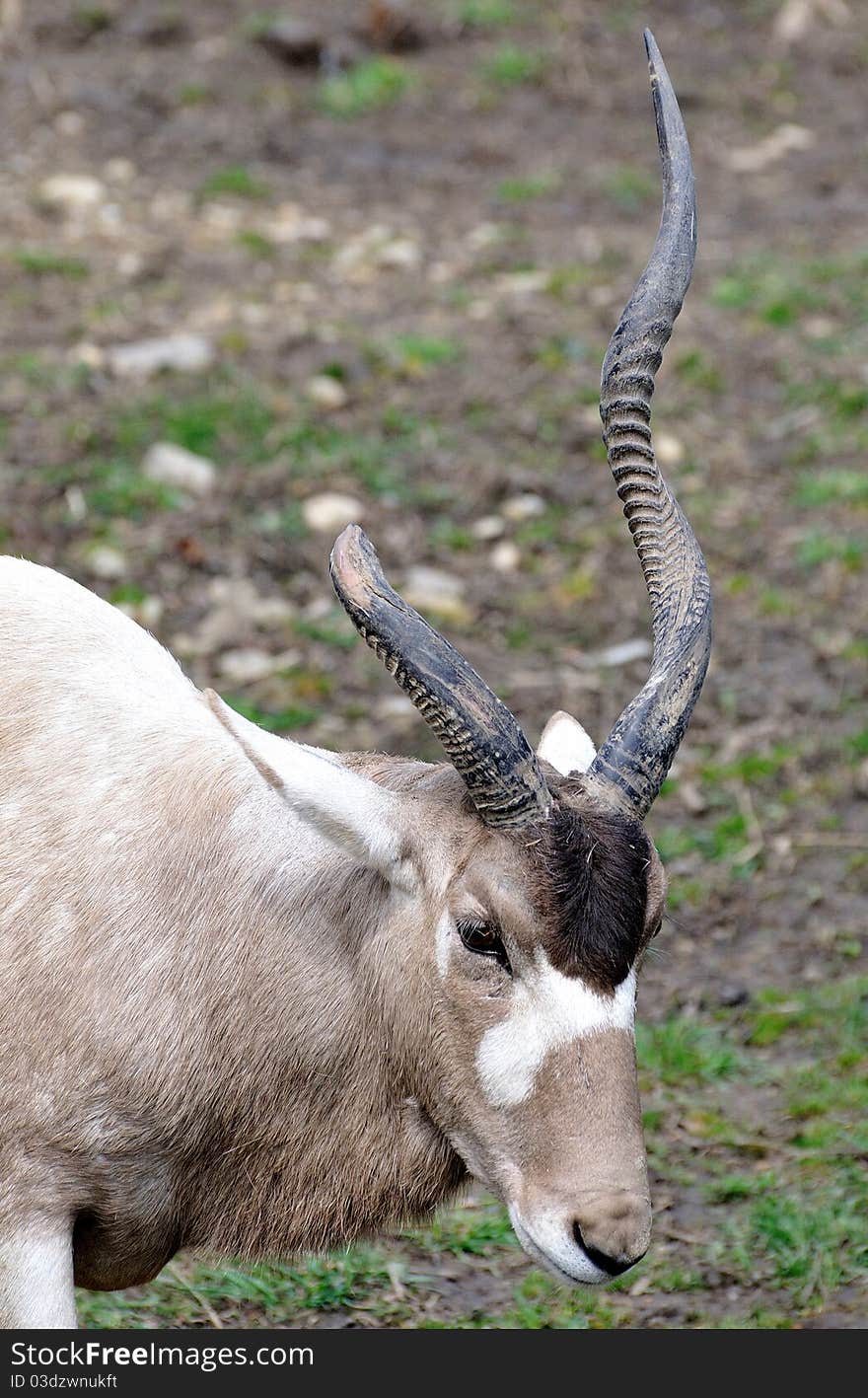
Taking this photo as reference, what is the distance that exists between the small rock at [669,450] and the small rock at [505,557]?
135 centimetres

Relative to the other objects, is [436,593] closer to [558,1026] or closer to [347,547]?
[347,547]

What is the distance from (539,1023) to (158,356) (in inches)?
325

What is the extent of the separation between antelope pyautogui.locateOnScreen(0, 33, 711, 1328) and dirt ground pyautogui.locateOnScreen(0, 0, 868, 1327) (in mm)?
1456

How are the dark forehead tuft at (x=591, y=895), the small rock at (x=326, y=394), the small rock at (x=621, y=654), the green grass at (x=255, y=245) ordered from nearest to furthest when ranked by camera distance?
the dark forehead tuft at (x=591, y=895)
the small rock at (x=621, y=654)
the small rock at (x=326, y=394)
the green grass at (x=255, y=245)

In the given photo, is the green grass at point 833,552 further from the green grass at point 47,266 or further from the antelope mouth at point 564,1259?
the antelope mouth at point 564,1259

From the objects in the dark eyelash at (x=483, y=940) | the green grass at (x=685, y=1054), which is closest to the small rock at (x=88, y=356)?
the green grass at (x=685, y=1054)

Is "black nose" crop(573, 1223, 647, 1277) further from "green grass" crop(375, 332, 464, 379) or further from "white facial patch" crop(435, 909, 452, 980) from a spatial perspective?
"green grass" crop(375, 332, 464, 379)

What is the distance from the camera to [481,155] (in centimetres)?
1550

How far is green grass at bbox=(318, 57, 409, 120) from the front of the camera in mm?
15859

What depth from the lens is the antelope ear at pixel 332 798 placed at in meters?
4.86

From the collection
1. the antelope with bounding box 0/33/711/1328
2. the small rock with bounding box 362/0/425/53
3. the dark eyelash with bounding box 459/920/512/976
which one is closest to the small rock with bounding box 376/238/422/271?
the small rock with bounding box 362/0/425/53

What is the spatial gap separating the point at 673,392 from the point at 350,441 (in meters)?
2.33
